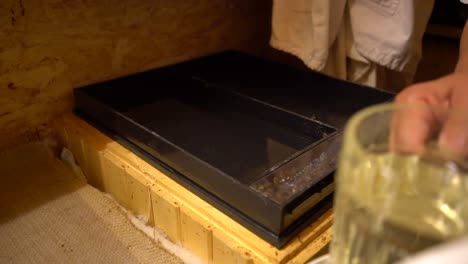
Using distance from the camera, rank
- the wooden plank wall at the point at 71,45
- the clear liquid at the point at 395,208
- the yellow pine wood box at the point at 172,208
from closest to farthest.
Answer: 1. the clear liquid at the point at 395,208
2. the yellow pine wood box at the point at 172,208
3. the wooden plank wall at the point at 71,45

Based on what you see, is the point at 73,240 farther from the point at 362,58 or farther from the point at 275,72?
the point at 362,58

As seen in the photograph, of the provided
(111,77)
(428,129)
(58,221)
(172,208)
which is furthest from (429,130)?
(111,77)

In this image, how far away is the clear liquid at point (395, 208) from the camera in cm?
22

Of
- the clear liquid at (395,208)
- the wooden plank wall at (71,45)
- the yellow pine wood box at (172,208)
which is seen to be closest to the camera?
the clear liquid at (395,208)

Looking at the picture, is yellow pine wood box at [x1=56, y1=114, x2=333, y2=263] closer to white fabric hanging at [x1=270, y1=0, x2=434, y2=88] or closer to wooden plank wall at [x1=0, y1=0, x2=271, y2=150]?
wooden plank wall at [x1=0, y1=0, x2=271, y2=150]

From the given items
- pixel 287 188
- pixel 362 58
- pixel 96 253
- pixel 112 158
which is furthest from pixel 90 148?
pixel 362 58

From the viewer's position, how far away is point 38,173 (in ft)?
2.02

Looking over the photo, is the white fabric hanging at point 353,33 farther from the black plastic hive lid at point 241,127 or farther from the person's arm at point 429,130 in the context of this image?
the person's arm at point 429,130

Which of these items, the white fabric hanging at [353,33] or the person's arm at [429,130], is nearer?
the person's arm at [429,130]

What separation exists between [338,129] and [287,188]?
0.18 m

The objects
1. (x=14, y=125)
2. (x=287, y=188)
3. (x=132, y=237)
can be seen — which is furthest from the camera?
(x=14, y=125)

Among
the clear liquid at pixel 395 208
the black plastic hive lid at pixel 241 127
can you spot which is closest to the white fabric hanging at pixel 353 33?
the black plastic hive lid at pixel 241 127

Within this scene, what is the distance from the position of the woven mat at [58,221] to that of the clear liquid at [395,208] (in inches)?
12.4

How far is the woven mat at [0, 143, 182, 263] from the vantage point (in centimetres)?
50
